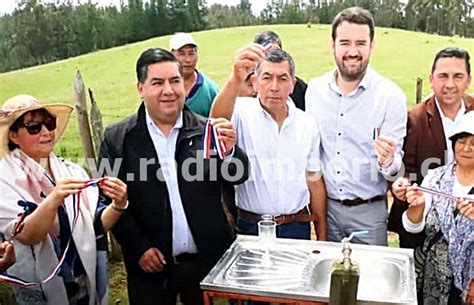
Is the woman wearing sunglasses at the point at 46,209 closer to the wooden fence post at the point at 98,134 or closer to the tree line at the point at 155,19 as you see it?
the wooden fence post at the point at 98,134

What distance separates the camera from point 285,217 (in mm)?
2607

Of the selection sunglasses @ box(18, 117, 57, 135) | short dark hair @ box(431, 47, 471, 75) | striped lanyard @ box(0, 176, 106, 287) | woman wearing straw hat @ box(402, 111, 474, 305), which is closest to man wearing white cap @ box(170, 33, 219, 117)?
sunglasses @ box(18, 117, 57, 135)

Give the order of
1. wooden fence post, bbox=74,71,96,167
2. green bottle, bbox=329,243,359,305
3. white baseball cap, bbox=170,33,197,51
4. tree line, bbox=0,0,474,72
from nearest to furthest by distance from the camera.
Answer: green bottle, bbox=329,243,359,305, white baseball cap, bbox=170,33,197,51, wooden fence post, bbox=74,71,96,167, tree line, bbox=0,0,474,72

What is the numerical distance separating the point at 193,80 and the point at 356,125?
1.44 m

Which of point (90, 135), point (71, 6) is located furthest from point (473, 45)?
point (71, 6)

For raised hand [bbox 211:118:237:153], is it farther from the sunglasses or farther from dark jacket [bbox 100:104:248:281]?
the sunglasses

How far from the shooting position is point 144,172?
97.3 inches

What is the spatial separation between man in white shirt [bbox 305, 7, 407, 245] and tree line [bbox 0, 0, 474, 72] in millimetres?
1938

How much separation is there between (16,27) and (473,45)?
380 centimetres

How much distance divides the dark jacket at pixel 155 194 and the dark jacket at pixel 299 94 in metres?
0.75

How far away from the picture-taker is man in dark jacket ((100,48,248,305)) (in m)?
2.47

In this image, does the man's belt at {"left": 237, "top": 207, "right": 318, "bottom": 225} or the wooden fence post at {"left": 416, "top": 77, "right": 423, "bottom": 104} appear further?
the wooden fence post at {"left": 416, "top": 77, "right": 423, "bottom": 104}

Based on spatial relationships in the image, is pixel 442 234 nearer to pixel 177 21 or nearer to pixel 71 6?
pixel 177 21

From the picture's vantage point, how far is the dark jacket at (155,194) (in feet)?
8.11
